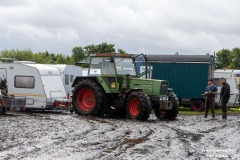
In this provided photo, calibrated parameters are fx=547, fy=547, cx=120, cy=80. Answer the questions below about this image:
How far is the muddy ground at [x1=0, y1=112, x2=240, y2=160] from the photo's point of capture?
10367 mm

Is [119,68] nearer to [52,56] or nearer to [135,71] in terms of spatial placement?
[135,71]

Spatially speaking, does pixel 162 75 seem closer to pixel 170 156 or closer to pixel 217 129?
pixel 217 129

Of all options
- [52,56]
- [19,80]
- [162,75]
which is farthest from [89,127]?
[52,56]

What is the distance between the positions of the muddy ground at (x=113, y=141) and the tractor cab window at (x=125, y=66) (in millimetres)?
3807

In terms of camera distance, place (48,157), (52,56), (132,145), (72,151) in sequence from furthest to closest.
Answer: (52,56)
(132,145)
(72,151)
(48,157)

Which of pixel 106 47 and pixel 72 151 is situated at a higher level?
pixel 106 47

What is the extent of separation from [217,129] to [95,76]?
6.12m

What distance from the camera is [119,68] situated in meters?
20.8

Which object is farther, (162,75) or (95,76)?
(162,75)

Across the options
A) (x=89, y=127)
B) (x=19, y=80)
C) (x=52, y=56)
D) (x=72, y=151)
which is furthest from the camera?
(x=52, y=56)

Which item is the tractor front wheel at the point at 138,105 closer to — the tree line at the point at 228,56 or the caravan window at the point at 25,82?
the caravan window at the point at 25,82

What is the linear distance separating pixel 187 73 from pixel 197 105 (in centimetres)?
184

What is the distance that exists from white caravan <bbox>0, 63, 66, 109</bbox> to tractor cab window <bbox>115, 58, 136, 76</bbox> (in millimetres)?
4185

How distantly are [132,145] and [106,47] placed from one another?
7755 centimetres
